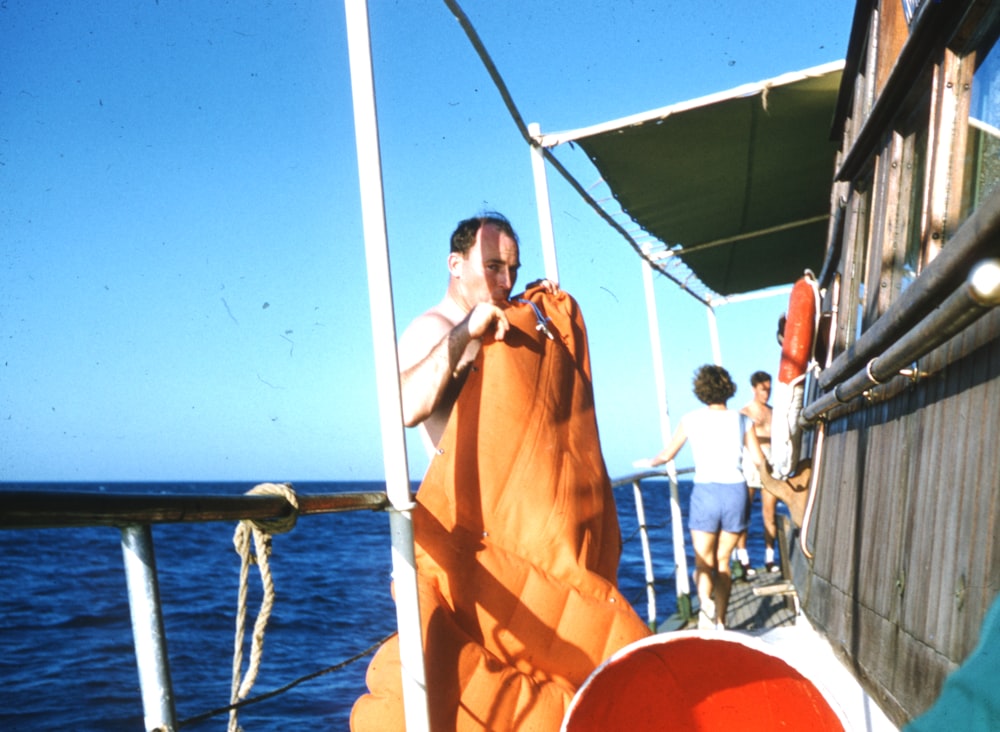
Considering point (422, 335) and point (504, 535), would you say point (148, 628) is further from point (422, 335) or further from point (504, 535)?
point (422, 335)

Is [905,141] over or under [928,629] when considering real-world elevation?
over

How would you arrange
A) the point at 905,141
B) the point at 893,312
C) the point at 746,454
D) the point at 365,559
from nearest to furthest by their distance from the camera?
the point at 893,312 < the point at 905,141 < the point at 746,454 < the point at 365,559

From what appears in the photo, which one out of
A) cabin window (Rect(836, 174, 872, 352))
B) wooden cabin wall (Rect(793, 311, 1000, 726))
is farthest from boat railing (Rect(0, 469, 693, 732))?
cabin window (Rect(836, 174, 872, 352))

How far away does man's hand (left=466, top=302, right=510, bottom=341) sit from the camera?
2.26m

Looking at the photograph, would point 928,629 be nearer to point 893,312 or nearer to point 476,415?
point 893,312

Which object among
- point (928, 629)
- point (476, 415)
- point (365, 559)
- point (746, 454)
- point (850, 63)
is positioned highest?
point (850, 63)

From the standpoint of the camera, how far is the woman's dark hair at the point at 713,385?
19.0 ft

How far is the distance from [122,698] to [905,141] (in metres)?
11.0

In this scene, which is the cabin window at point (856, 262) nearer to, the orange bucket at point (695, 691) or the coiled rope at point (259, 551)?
the orange bucket at point (695, 691)

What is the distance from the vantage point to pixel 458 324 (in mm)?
2318

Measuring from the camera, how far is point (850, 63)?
4.26 meters

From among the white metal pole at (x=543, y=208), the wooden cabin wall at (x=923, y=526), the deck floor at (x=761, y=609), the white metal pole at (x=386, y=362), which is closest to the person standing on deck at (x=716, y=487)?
the deck floor at (x=761, y=609)

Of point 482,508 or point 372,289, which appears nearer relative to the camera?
point 372,289

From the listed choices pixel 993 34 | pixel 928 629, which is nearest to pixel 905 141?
pixel 993 34
